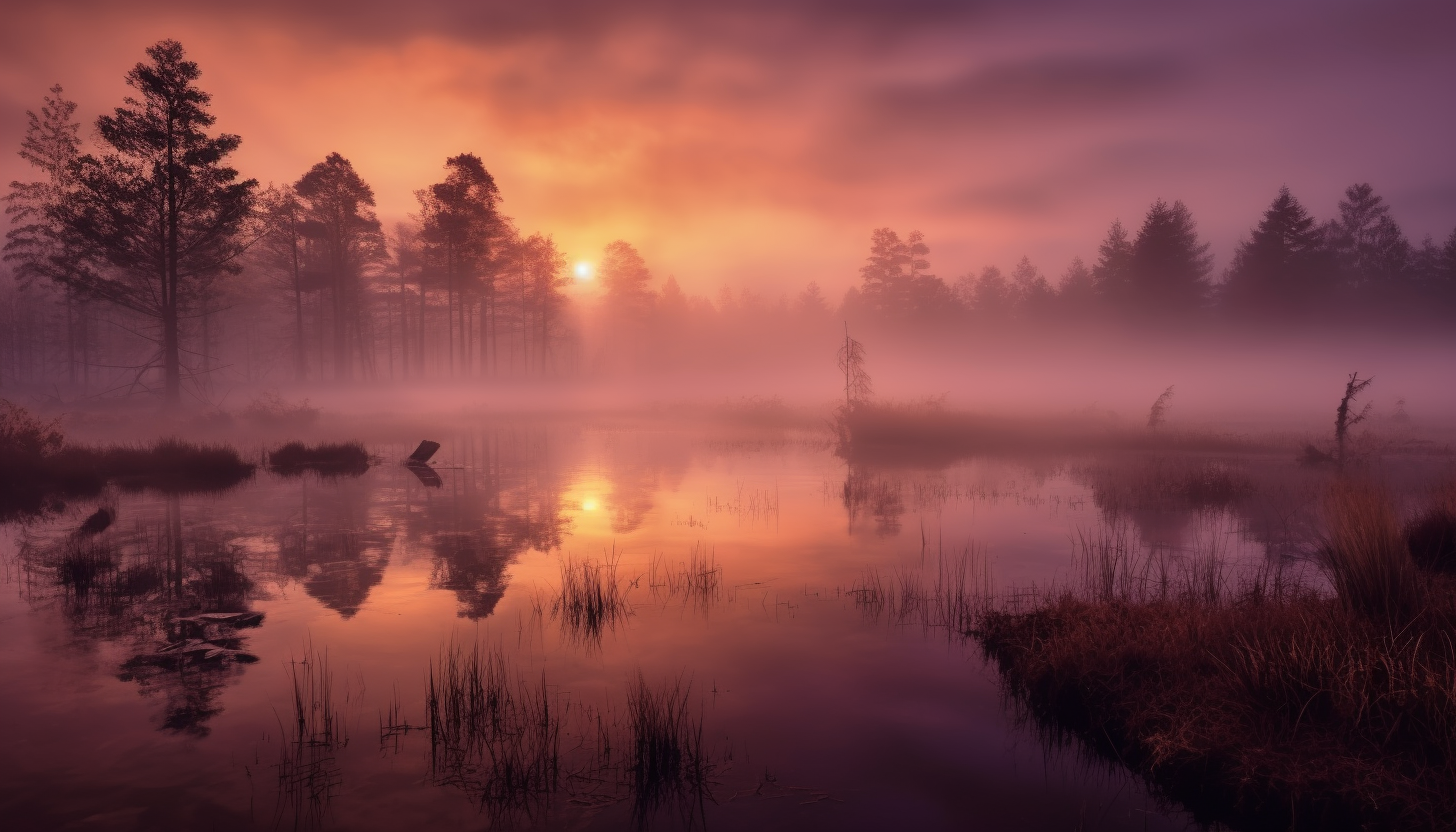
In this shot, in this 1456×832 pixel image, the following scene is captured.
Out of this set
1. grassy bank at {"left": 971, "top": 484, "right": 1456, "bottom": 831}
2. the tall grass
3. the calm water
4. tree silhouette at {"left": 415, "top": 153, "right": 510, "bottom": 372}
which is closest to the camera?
grassy bank at {"left": 971, "top": 484, "right": 1456, "bottom": 831}

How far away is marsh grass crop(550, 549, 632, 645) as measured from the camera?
9.88 m

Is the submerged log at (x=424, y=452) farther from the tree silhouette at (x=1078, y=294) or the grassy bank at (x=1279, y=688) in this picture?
the tree silhouette at (x=1078, y=294)

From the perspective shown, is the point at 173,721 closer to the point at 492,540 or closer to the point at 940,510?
the point at 492,540

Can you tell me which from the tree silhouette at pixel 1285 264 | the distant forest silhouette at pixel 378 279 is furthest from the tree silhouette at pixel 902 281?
the tree silhouette at pixel 1285 264

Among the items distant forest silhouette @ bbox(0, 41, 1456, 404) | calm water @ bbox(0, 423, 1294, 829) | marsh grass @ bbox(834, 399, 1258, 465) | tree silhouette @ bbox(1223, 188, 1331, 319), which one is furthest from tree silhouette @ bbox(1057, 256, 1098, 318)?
calm water @ bbox(0, 423, 1294, 829)

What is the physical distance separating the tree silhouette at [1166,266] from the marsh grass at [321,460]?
200 ft

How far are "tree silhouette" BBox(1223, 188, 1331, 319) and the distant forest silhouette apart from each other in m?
0.15

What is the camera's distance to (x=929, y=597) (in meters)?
11.3

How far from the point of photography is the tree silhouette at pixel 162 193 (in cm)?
2941

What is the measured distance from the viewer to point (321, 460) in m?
25.6

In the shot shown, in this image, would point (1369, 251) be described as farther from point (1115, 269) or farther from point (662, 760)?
point (662, 760)

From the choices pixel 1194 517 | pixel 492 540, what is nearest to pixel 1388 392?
pixel 1194 517

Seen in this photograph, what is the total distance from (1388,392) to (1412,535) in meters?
59.7

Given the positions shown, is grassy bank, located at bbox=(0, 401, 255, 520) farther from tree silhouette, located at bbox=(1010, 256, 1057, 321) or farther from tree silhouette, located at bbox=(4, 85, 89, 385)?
tree silhouette, located at bbox=(1010, 256, 1057, 321)
